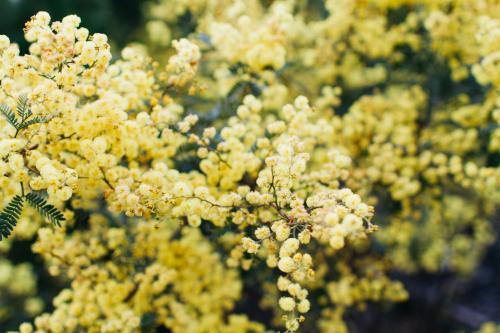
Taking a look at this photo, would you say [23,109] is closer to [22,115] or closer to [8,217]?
[22,115]

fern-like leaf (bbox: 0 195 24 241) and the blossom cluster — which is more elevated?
the blossom cluster

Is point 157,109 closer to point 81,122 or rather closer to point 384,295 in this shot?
point 81,122

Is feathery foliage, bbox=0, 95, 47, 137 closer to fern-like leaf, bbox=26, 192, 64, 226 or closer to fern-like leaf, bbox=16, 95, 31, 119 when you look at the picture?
fern-like leaf, bbox=16, 95, 31, 119

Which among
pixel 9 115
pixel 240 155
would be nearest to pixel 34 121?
pixel 9 115

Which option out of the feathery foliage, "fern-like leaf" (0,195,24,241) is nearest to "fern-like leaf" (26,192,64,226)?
"fern-like leaf" (0,195,24,241)

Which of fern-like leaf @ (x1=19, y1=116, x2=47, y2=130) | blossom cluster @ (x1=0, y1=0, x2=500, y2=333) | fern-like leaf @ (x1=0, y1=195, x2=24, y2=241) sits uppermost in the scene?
blossom cluster @ (x1=0, y1=0, x2=500, y2=333)

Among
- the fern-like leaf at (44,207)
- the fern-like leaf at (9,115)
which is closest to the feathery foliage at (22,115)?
the fern-like leaf at (9,115)

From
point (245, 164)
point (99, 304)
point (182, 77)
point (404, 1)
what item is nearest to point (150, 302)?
point (99, 304)

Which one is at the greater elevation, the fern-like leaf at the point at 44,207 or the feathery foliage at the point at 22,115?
the feathery foliage at the point at 22,115

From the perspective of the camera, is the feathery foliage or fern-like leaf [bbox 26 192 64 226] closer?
the feathery foliage

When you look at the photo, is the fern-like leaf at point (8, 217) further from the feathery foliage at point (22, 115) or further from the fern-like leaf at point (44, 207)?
the feathery foliage at point (22, 115)

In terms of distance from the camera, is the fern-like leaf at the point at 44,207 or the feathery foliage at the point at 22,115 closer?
the feathery foliage at the point at 22,115
